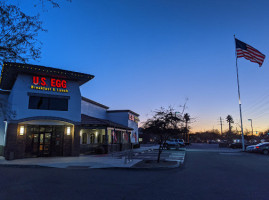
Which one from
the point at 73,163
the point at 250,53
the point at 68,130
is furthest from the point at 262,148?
the point at 68,130

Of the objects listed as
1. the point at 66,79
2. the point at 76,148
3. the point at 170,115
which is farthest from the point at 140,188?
the point at 66,79

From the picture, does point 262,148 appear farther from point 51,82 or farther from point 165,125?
point 51,82

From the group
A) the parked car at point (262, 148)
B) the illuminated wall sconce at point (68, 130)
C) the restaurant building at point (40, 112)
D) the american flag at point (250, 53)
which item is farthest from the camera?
the parked car at point (262, 148)

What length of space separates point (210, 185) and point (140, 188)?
9.04 ft

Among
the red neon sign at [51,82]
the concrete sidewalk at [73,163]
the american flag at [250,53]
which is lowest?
the concrete sidewalk at [73,163]

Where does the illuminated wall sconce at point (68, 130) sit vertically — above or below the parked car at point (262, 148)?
above

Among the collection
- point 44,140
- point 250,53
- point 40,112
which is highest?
point 250,53

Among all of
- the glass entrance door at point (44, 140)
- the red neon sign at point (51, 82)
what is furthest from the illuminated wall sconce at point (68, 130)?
the red neon sign at point (51, 82)

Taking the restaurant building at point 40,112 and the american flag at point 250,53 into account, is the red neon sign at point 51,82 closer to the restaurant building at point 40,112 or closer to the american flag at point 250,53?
the restaurant building at point 40,112

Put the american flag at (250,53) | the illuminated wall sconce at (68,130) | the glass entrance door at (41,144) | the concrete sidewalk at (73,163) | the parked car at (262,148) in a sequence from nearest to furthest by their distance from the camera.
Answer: the concrete sidewalk at (73,163) → the glass entrance door at (41,144) → the illuminated wall sconce at (68,130) → the american flag at (250,53) → the parked car at (262,148)

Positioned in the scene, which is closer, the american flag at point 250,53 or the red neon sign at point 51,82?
the red neon sign at point 51,82

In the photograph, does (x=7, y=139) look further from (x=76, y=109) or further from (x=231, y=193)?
(x=231, y=193)

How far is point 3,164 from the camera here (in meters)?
13.7

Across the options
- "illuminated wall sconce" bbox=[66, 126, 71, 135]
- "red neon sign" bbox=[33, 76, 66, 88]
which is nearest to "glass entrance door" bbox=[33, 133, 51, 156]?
"illuminated wall sconce" bbox=[66, 126, 71, 135]
